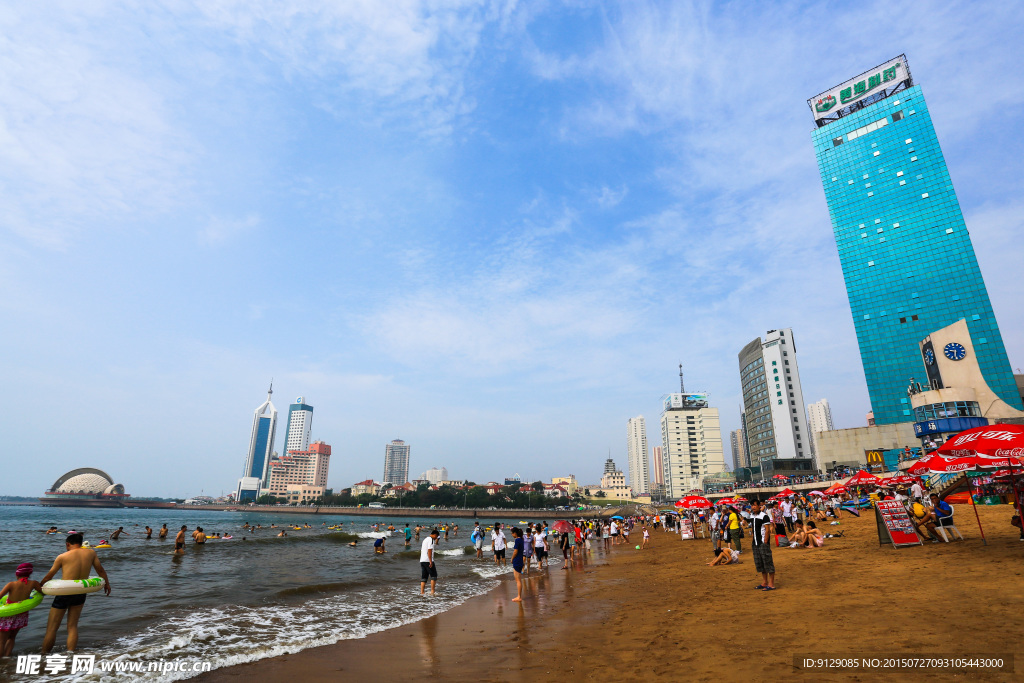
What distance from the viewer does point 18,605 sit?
7051 millimetres

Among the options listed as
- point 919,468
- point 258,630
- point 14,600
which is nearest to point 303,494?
point 258,630

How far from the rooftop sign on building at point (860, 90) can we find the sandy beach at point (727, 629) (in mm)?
119179

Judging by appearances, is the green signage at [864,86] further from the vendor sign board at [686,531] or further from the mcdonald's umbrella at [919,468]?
the mcdonald's umbrella at [919,468]

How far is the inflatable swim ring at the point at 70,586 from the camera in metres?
7.00

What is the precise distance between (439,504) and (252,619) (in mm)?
143792

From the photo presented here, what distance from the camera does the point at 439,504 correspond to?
146 metres

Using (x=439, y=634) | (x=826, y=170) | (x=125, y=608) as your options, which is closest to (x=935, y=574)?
(x=439, y=634)

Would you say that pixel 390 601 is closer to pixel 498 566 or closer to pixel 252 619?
pixel 252 619

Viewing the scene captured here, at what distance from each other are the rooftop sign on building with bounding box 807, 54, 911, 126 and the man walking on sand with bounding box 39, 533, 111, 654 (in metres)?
133

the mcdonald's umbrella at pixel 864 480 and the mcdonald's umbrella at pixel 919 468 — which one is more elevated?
the mcdonald's umbrella at pixel 919 468

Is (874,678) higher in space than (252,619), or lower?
higher

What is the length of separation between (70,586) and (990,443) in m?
17.8

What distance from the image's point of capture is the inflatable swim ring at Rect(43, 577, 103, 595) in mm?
6996

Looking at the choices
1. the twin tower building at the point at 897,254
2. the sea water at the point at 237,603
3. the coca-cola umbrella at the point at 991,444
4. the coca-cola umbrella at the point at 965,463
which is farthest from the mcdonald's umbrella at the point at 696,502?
the twin tower building at the point at 897,254
